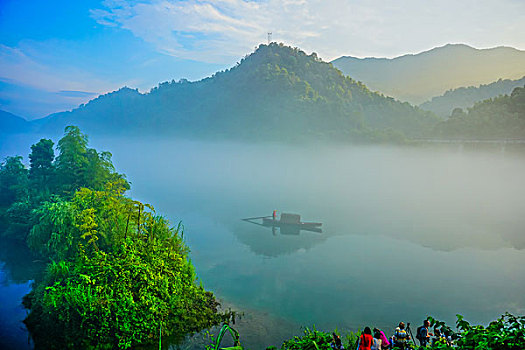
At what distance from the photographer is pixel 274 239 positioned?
3044cm

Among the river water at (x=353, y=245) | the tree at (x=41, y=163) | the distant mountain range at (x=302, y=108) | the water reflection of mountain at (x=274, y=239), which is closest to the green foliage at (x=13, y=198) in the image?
the tree at (x=41, y=163)

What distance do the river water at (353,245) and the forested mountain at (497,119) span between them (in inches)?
427

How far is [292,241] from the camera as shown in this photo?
1177 inches

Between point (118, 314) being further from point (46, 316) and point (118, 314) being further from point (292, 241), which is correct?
point (292, 241)

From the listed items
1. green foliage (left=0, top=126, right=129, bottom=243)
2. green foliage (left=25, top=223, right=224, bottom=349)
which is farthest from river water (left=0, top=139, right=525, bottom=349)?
green foliage (left=0, top=126, right=129, bottom=243)

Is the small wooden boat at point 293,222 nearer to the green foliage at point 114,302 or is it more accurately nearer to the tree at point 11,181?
the green foliage at point 114,302

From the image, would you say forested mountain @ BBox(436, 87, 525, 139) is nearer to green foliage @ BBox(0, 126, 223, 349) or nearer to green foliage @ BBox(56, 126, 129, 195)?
green foliage @ BBox(56, 126, 129, 195)

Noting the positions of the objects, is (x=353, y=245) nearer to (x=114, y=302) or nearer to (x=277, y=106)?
(x=114, y=302)

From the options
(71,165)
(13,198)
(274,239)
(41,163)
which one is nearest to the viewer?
(71,165)

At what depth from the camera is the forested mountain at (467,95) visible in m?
125

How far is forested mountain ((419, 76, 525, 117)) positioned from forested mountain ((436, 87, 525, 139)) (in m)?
42.8

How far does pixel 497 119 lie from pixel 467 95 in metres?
60.5

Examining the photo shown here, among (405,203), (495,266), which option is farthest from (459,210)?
(495,266)

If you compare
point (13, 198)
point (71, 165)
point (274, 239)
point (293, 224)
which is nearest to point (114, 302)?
point (71, 165)
